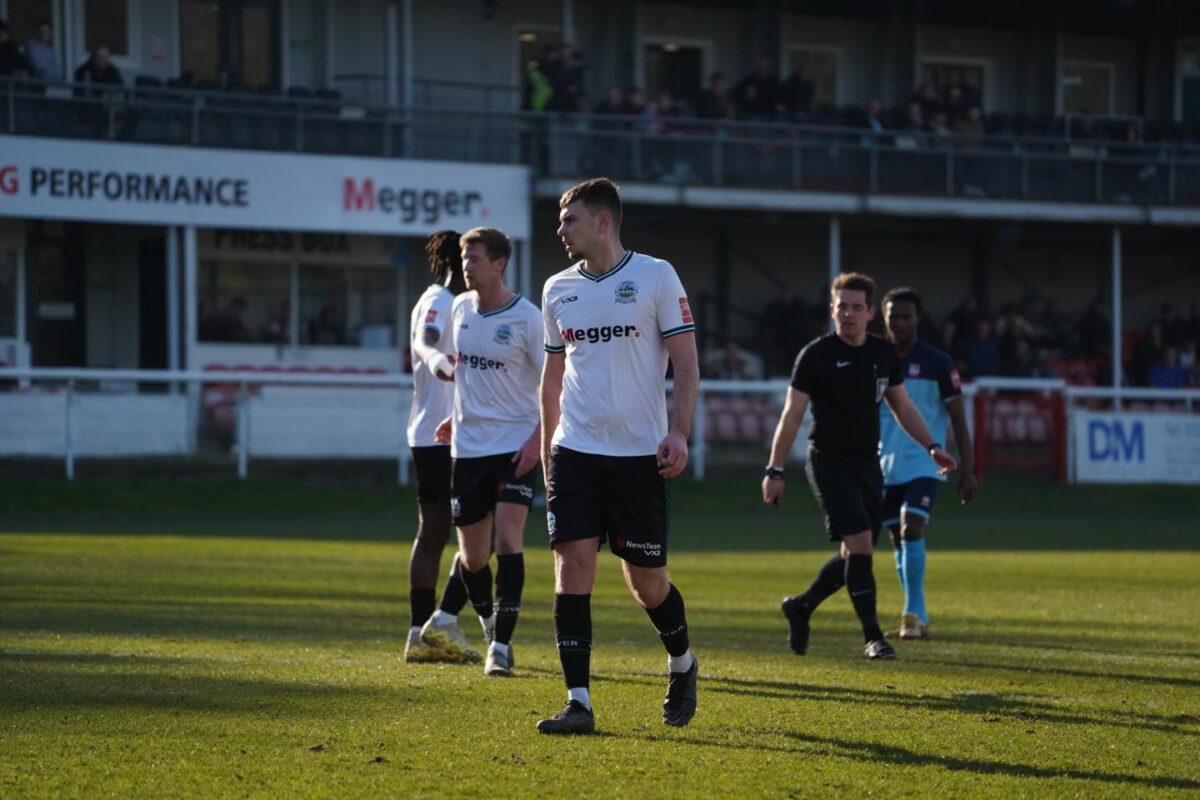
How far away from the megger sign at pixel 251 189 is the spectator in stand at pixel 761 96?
16.1ft

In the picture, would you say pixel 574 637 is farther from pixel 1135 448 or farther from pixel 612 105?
pixel 612 105

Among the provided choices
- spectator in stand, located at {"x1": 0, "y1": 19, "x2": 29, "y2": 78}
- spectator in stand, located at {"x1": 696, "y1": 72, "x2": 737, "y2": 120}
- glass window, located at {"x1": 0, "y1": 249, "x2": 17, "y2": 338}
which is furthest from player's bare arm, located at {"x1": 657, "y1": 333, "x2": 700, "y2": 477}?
spectator in stand, located at {"x1": 696, "y1": 72, "x2": 737, "y2": 120}

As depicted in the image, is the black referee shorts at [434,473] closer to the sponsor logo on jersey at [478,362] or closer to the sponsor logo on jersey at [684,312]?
the sponsor logo on jersey at [478,362]

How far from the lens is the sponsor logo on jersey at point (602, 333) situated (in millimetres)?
7090

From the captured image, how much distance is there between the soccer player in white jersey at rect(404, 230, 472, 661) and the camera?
9.49m

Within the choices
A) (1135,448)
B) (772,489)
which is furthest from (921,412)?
(1135,448)

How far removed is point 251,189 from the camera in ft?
95.3

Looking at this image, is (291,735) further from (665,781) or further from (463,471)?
(463,471)

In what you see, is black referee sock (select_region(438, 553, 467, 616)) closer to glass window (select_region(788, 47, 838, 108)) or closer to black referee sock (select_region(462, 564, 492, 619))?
black referee sock (select_region(462, 564, 492, 619))

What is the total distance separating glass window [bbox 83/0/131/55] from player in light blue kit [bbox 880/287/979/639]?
2281 centimetres

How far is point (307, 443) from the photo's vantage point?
24.7 m

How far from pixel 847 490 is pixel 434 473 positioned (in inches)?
85.5

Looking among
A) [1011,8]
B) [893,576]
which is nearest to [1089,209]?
[1011,8]

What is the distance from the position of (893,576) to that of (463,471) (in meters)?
7.69
